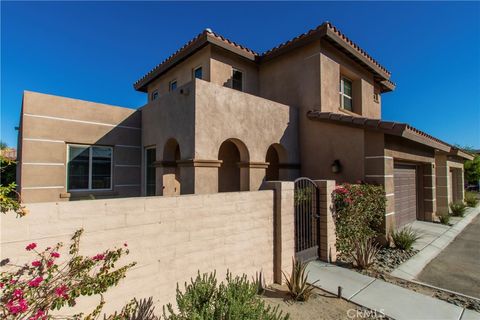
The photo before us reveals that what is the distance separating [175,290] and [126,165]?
25.1ft

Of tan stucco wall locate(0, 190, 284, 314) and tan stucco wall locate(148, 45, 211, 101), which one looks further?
tan stucco wall locate(148, 45, 211, 101)

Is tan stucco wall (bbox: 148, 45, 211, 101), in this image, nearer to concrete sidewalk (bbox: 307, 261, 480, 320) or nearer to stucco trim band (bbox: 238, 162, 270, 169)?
stucco trim band (bbox: 238, 162, 270, 169)

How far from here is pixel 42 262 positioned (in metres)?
2.55

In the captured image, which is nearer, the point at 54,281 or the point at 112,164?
the point at 54,281

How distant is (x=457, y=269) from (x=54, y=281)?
9112 mm

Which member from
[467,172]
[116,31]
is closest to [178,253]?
[116,31]

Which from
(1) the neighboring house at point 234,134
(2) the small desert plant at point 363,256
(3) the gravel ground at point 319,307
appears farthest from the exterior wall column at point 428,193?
(3) the gravel ground at point 319,307

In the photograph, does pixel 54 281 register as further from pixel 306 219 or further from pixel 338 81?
pixel 338 81

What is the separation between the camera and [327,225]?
6.32m

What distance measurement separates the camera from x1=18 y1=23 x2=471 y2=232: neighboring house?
748cm

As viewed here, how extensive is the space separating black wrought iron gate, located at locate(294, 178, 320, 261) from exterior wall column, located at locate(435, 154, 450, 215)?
1187 cm

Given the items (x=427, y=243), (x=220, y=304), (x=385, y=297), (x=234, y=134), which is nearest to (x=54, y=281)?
(x=220, y=304)

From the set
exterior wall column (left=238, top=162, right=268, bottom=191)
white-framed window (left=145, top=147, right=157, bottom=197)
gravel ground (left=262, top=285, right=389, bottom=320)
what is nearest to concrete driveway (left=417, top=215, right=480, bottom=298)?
gravel ground (left=262, top=285, right=389, bottom=320)

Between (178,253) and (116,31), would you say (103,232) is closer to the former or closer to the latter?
(178,253)
